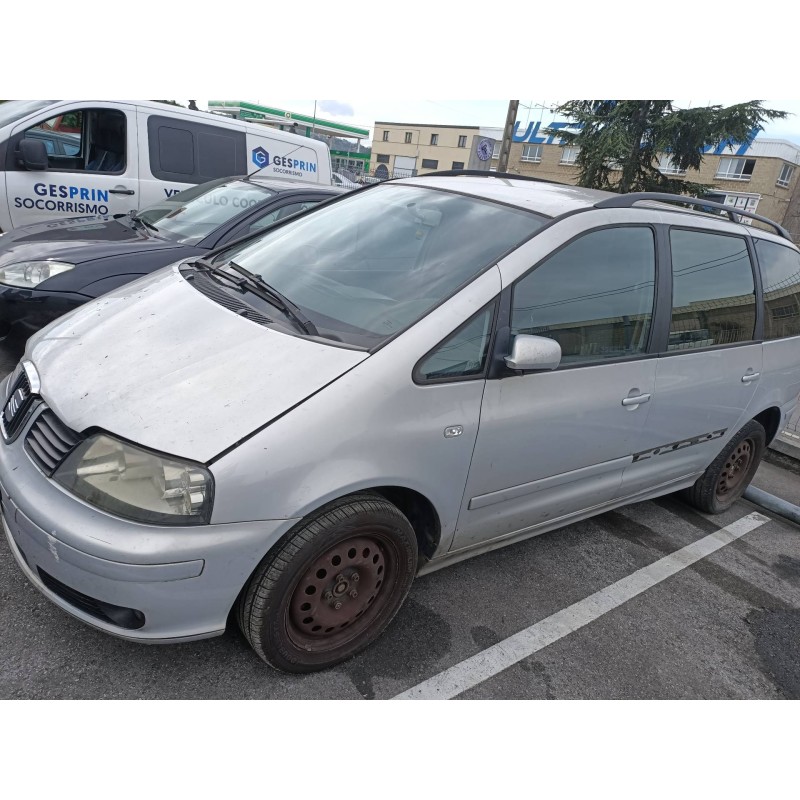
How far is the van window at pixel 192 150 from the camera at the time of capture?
6812 millimetres

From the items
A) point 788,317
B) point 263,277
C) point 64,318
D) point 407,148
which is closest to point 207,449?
point 263,277

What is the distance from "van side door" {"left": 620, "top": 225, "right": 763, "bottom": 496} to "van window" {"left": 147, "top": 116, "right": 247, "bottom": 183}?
584cm

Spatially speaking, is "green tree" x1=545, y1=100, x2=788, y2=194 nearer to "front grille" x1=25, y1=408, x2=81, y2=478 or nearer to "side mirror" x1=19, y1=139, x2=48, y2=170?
"side mirror" x1=19, y1=139, x2=48, y2=170

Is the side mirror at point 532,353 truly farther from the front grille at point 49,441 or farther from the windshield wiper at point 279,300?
the front grille at point 49,441

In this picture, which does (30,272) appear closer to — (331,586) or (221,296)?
(221,296)

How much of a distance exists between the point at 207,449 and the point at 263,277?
44.0 inches

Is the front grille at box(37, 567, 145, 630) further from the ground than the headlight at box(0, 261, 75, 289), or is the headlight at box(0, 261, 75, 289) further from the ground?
the headlight at box(0, 261, 75, 289)

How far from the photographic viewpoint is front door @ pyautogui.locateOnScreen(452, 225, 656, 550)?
2.42 meters

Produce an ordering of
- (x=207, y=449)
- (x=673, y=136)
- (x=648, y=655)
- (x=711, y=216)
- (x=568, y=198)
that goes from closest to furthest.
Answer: (x=207, y=449), (x=648, y=655), (x=568, y=198), (x=711, y=216), (x=673, y=136)

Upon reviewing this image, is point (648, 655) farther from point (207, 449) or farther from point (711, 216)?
point (711, 216)

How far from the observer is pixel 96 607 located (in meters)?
1.89

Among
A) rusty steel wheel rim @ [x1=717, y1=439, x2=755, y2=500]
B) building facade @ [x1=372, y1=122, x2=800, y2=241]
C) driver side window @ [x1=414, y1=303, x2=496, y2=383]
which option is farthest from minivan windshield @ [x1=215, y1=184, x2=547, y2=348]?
building facade @ [x1=372, y1=122, x2=800, y2=241]

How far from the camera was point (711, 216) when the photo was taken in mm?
3523

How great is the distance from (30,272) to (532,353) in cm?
324
